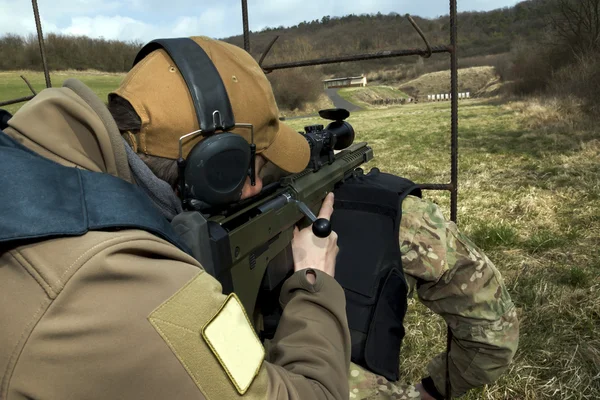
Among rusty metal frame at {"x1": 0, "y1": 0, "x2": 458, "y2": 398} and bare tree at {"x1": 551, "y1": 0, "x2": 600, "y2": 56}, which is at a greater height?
bare tree at {"x1": 551, "y1": 0, "x2": 600, "y2": 56}

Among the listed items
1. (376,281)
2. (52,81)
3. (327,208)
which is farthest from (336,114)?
(52,81)

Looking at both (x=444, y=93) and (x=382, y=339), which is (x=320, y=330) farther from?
(x=444, y=93)

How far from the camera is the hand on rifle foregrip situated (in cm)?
153

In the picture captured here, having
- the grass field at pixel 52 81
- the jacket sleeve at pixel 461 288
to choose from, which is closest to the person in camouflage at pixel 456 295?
the jacket sleeve at pixel 461 288

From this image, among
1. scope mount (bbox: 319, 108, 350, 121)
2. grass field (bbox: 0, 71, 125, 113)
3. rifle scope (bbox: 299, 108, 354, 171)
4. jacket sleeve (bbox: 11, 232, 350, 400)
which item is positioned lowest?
jacket sleeve (bbox: 11, 232, 350, 400)

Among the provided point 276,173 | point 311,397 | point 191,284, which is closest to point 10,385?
point 191,284

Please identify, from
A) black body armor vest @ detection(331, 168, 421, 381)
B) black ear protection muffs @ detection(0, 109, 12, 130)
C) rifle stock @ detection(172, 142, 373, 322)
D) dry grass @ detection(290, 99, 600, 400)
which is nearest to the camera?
black ear protection muffs @ detection(0, 109, 12, 130)

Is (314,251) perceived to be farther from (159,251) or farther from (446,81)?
(446,81)

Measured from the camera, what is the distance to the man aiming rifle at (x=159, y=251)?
0.72 metres

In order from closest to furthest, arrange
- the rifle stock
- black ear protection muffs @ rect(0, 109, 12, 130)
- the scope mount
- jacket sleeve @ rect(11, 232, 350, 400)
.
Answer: jacket sleeve @ rect(11, 232, 350, 400) < black ear protection muffs @ rect(0, 109, 12, 130) < the rifle stock < the scope mount

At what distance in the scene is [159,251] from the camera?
82 centimetres

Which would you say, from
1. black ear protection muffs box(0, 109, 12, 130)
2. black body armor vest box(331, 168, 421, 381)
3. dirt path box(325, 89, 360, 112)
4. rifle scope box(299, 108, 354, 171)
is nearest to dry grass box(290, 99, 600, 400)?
black body armor vest box(331, 168, 421, 381)

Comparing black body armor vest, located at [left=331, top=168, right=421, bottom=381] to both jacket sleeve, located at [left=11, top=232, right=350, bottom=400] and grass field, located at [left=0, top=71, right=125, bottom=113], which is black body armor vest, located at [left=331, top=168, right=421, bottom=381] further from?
grass field, located at [left=0, top=71, right=125, bottom=113]

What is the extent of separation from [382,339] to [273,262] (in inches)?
21.5
